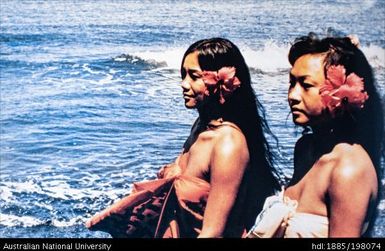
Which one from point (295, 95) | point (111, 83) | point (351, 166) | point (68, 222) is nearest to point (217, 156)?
point (295, 95)

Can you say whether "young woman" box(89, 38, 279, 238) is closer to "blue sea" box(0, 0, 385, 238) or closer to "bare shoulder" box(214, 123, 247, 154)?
"bare shoulder" box(214, 123, 247, 154)

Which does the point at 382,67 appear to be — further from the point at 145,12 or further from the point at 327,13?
the point at 145,12

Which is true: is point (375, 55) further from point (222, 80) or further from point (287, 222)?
point (287, 222)

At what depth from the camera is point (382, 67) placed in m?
3.65

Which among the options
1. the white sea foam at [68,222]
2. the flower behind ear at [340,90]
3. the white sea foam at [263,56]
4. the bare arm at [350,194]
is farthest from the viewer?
the white sea foam at [263,56]

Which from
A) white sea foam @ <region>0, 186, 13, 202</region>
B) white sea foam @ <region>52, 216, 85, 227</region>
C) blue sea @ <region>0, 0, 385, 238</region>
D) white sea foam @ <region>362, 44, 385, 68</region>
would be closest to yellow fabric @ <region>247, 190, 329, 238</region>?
blue sea @ <region>0, 0, 385, 238</region>

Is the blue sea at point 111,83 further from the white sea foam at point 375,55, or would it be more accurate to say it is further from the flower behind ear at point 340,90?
the flower behind ear at point 340,90

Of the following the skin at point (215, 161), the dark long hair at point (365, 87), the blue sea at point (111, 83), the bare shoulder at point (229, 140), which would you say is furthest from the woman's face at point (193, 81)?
the blue sea at point (111, 83)

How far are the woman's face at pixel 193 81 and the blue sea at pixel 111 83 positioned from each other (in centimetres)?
109

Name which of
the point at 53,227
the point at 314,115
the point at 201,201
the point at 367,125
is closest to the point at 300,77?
the point at 314,115

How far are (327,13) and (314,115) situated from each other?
66.5 inches

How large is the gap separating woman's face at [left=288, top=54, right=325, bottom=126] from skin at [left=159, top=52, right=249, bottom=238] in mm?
312

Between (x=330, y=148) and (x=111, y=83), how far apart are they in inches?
76.1

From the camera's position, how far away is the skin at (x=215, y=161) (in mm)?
2365
